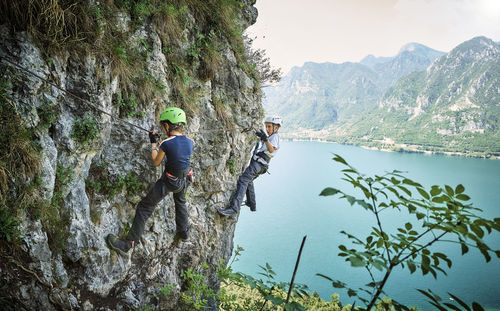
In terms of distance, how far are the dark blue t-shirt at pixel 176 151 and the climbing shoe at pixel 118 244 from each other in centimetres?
153

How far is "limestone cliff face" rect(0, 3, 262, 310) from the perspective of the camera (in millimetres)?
3195

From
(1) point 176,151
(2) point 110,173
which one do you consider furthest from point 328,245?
(1) point 176,151

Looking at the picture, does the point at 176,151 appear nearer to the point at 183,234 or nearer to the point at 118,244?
the point at 118,244

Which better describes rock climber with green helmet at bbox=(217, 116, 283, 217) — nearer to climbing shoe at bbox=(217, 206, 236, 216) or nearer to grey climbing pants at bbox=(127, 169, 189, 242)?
climbing shoe at bbox=(217, 206, 236, 216)

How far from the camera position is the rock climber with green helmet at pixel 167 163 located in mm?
4160

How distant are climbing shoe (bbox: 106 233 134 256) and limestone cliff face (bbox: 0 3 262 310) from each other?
0.37ft

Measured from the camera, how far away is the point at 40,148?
130 inches

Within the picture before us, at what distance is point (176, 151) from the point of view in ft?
13.8

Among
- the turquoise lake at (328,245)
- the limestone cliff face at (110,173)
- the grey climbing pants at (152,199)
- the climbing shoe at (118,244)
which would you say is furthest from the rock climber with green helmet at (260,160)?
the turquoise lake at (328,245)

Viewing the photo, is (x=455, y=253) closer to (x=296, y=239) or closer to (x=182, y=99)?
(x=296, y=239)

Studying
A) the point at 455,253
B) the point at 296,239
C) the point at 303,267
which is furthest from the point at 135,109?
the point at 455,253

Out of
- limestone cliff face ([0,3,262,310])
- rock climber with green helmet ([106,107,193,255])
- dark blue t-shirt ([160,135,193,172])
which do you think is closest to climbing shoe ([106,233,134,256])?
rock climber with green helmet ([106,107,193,255])

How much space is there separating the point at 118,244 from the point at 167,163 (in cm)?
168

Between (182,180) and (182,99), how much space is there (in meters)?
2.15
